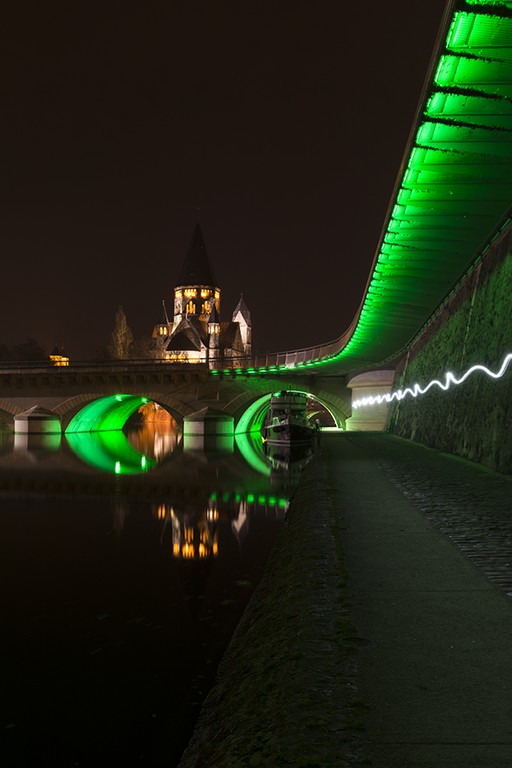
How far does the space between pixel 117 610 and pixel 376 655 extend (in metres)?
5.46

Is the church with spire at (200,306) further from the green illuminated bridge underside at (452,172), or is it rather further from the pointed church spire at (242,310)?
the green illuminated bridge underside at (452,172)

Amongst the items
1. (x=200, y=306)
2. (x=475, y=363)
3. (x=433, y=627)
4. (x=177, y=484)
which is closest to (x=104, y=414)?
(x=177, y=484)

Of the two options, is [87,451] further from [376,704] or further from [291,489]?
[376,704]

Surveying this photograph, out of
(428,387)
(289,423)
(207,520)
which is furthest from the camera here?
(289,423)

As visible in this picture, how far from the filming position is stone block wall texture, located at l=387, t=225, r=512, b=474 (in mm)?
13203

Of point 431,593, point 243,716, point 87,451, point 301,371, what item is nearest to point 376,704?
point 243,716

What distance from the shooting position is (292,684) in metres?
3.58

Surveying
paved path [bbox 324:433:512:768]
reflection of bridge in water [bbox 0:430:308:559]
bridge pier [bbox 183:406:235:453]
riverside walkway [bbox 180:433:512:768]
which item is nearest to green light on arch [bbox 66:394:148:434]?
bridge pier [bbox 183:406:235:453]

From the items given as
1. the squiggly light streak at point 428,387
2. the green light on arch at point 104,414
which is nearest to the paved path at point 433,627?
the squiggly light streak at point 428,387

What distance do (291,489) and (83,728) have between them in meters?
17.6

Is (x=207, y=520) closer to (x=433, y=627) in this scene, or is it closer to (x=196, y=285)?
(x=433, y=627)

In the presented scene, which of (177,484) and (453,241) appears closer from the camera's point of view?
(453,241)

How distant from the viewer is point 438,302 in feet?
79.4

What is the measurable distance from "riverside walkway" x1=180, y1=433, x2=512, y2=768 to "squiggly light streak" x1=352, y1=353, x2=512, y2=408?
5289 millimetres
